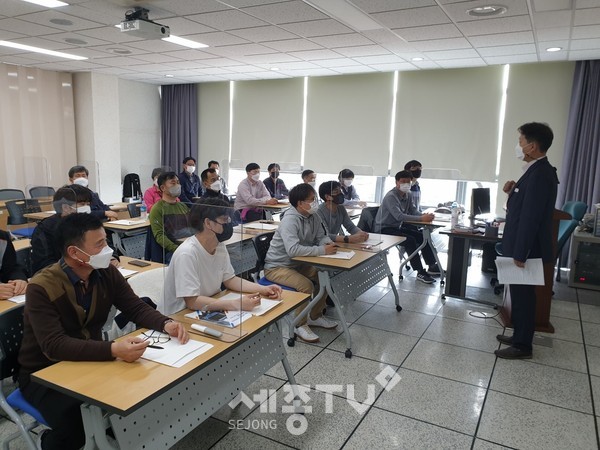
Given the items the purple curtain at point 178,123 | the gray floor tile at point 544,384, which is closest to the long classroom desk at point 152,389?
the gray floor tile at point 544,384

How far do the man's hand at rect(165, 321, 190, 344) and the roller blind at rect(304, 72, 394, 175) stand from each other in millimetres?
5767

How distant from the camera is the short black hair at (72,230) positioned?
1.66 metres

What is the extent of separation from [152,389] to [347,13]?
11.6ft

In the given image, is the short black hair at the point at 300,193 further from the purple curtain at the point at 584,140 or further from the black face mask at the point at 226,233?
the purple curtain at the point at 584,140

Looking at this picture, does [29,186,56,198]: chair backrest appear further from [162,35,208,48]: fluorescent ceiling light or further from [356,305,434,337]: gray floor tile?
[356,305,434,337]: gray floor tile

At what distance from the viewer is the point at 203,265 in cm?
213

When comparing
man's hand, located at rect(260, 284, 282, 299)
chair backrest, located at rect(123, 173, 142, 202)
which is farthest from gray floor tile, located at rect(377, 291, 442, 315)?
chair backrest, located at rect(123, 173, 142, 202)

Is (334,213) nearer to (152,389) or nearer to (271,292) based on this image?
(271,292)

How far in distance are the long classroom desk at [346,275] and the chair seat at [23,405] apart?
181 centimetres

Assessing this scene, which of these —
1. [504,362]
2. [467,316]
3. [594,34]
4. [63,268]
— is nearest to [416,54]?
[594,34]

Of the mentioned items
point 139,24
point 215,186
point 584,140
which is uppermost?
point 139,24

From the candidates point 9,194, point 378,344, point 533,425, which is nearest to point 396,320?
point 378,344

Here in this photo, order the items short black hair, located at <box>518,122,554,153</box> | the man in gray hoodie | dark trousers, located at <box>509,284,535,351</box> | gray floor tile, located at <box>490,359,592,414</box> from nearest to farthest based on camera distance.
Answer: gray floor tile, located at <box>490,359,592,414</box> < short black hair, located at <box>518,122,554,153</box> < dark trousers, located at <box>509,284,535,351</box> < the man in gray hoodie

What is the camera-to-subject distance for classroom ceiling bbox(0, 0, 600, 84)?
366 centimetres
